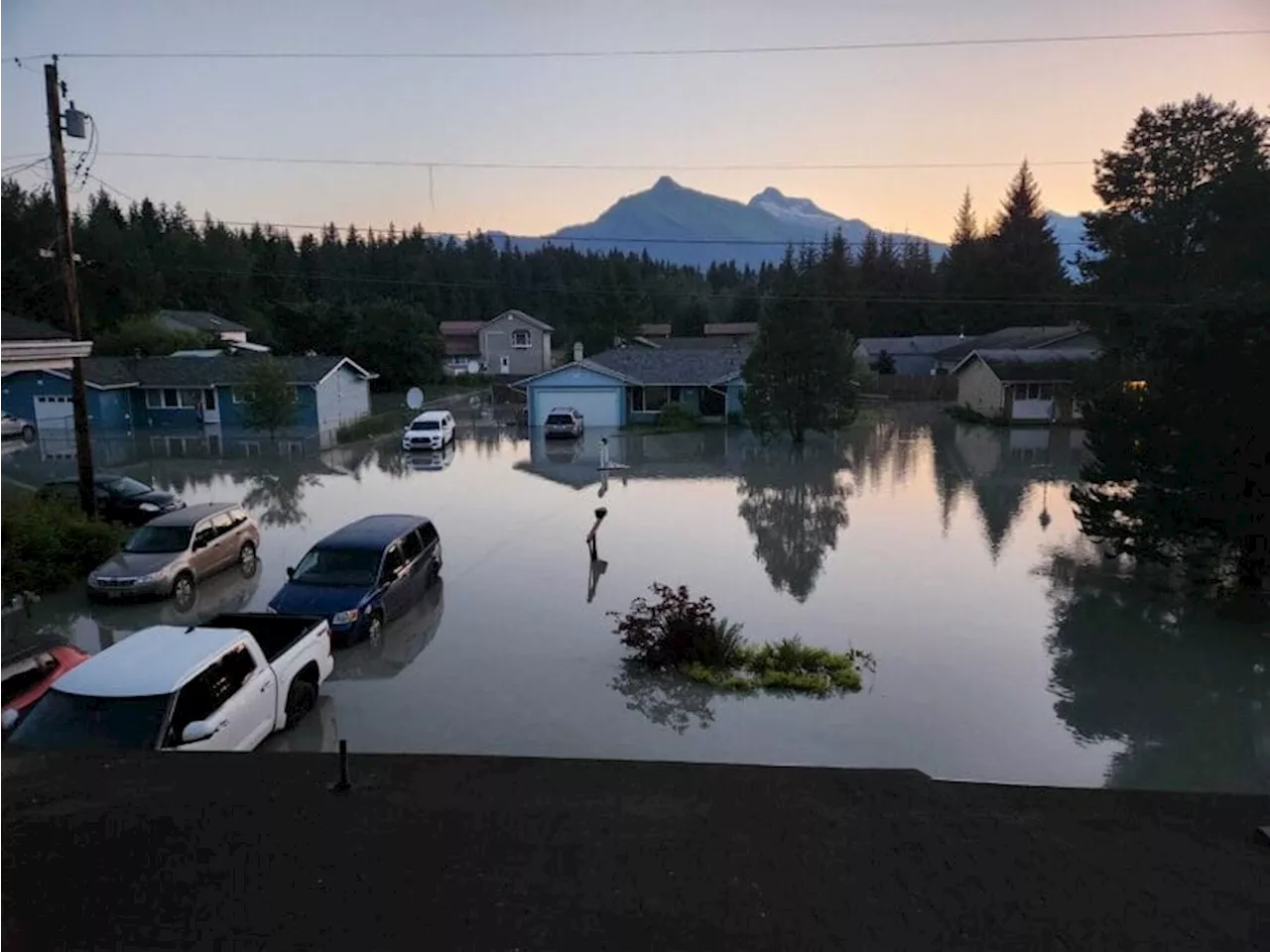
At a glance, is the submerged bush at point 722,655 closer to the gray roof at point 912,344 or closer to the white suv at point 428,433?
the white suv at point 428,433

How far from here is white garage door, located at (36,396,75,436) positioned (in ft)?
133

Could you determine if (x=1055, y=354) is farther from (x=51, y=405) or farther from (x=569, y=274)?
(x=569, y=274)

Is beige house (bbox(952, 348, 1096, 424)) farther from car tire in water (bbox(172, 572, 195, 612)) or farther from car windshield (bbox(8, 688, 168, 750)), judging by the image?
car windshield (bbox(8, 688, 168, 750))

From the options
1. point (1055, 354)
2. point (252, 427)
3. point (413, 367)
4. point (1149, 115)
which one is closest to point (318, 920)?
point (252, 427)

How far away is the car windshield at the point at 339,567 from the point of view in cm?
1282

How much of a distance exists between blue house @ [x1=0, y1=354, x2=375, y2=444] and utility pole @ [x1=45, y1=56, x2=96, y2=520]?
2100cm

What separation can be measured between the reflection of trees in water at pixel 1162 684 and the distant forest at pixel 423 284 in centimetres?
2276

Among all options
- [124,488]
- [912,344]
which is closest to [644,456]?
[124,488]

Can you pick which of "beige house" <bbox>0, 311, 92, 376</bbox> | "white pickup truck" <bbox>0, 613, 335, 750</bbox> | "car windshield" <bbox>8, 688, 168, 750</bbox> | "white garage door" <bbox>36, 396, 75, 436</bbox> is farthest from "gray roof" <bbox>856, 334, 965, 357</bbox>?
"car windshield" <bbox>8, 688, 168, 750</bbox>

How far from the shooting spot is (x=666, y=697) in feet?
35.4

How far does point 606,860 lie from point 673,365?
40.8 metres

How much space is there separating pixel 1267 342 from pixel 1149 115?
101 ft

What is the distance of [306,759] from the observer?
4.95 meters

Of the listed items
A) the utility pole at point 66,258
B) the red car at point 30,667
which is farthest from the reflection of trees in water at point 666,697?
the utility pole at point 66,258
